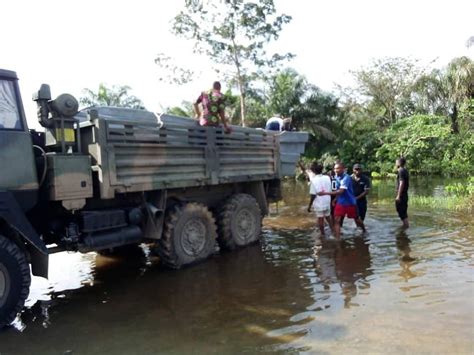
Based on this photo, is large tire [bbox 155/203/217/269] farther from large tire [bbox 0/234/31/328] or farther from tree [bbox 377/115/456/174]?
tree [bbox 377/115/456/174]

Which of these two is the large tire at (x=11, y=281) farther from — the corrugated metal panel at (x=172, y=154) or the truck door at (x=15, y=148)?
the corrugated metal panel at (x=172, y=154)

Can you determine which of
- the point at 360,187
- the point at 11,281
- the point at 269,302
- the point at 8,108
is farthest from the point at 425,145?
the point at 11,281

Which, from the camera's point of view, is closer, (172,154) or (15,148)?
(15,148)

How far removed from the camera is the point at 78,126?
5.72m

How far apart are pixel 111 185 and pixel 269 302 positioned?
2.33 m

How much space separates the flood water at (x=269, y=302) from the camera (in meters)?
4.17

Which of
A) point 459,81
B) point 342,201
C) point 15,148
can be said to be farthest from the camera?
point 459,81

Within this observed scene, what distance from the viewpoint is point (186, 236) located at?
6941 mm

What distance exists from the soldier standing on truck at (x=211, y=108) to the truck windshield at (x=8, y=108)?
2.93m

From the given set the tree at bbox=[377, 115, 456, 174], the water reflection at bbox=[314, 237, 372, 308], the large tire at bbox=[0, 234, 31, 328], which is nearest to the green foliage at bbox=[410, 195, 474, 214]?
the water reflection at bbox=[314, 237, 372, 308]

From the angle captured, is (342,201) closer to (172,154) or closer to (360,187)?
(360,187)

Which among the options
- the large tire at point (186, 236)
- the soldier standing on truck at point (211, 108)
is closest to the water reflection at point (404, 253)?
the large tire at point (186, 236)

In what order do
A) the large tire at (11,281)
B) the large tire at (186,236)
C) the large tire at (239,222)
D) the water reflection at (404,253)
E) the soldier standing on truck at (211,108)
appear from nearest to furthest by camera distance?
the large tire at (11,281) → the water reflection at (404,253) → the large tire at (186,236) → the soldier standing on truck at (211,108) → the large tire at (239,222)

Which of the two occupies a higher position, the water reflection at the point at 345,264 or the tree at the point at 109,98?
the tree at the point at 109,98
